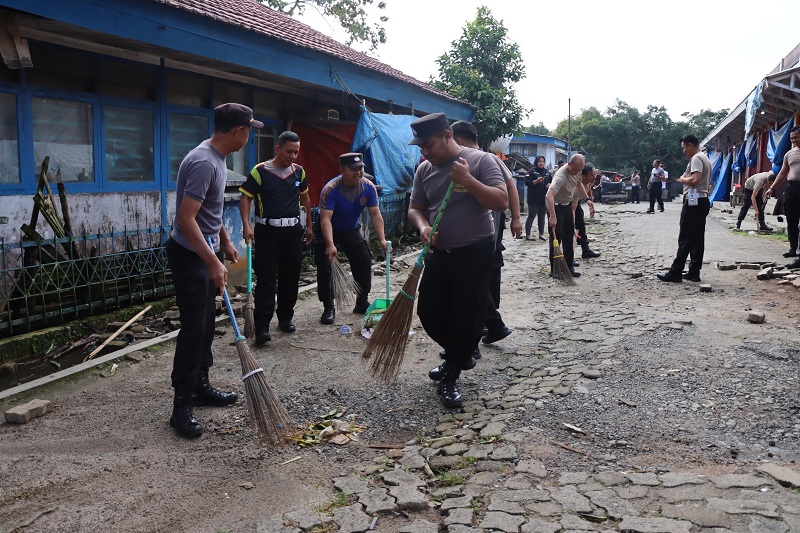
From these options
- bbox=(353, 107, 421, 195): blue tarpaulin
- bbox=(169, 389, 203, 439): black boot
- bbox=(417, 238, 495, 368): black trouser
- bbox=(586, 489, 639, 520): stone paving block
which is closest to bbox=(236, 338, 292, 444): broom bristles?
bbox=(169, 389, 203, 439): black boot

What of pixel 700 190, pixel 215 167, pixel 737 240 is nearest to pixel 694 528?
pixel 215 167

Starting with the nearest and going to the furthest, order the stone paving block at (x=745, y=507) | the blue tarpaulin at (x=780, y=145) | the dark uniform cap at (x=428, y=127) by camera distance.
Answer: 1. the stone paving block at (x=745, y=507)
2. the dark uniform cap at (x=428, y=127)
3. the blue tarpaulin at (x=780, y=145)

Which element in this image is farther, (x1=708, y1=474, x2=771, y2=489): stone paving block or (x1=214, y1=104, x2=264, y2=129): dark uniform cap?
(x1=214, y1=104, x2=264, y2=129): dark uniform cap

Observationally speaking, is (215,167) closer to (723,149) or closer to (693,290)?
(693,290)

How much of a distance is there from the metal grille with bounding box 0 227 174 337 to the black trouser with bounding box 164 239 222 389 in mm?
2366

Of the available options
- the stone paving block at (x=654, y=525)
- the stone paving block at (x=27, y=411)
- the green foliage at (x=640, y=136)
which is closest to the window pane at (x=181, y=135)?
the stone paving block at (x=27, y=411)

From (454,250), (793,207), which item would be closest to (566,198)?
(793,207)

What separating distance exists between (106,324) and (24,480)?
313 centimetres

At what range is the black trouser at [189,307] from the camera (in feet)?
12.7

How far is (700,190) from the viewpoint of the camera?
7.88 meters

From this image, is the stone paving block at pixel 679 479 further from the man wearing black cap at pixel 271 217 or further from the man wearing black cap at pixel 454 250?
the man wearing black cap at pixel 271 217

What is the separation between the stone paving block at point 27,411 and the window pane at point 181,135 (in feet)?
15.5

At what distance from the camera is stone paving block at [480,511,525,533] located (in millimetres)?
2754

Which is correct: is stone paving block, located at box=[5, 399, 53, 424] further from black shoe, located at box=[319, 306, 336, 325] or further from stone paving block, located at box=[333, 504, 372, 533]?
black shoe, located at box=[319, 306, 336, 325]
